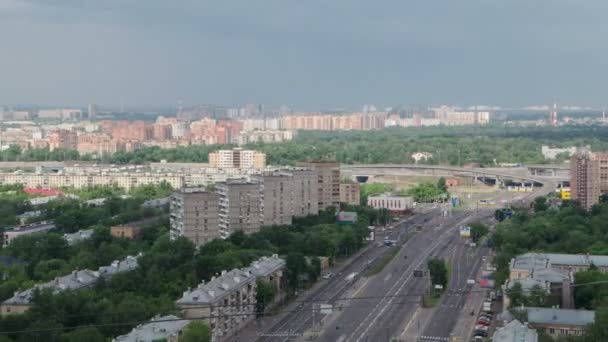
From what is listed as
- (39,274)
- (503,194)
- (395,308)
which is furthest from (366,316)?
(503,194)

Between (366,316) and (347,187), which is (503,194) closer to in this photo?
(347,187)

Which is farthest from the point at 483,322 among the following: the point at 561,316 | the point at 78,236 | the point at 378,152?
the point at 378,152

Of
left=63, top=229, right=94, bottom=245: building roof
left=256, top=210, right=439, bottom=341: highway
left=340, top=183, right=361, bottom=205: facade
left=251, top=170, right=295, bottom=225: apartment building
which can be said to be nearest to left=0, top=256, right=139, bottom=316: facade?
left=256, top=210, right=439, bottom=341: highway

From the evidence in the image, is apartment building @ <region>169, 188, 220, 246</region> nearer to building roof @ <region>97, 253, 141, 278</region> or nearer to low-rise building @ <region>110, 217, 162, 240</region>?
low-rise building @ <region>110, 217, 162, 240</region>

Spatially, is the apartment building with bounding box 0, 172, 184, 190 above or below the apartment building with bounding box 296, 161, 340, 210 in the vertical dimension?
below

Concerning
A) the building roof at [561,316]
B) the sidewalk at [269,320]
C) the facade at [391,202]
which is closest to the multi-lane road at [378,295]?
the sidewalk at [269,320]

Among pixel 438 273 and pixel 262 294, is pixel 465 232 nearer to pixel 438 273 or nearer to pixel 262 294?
pixel 438 273
